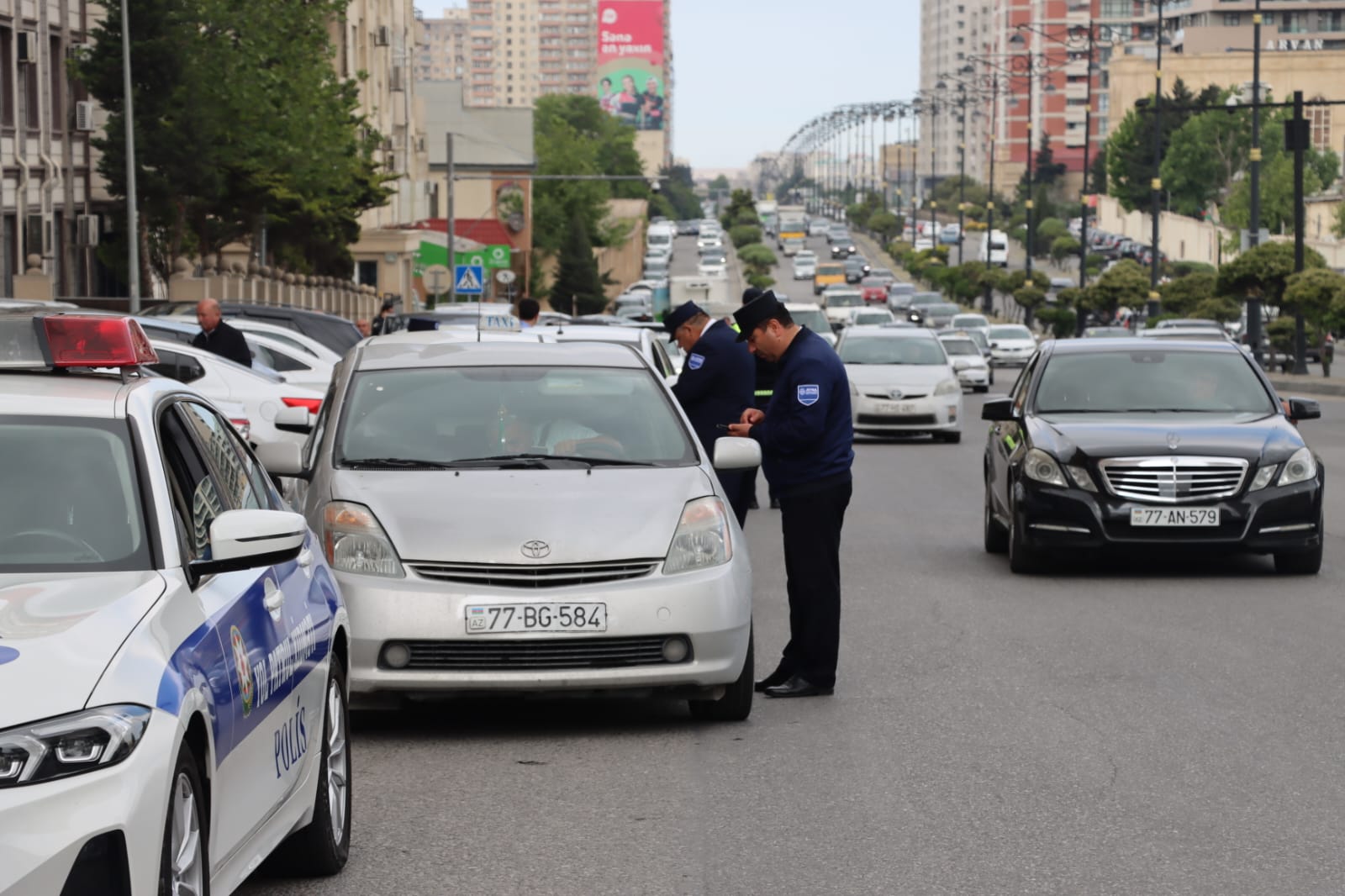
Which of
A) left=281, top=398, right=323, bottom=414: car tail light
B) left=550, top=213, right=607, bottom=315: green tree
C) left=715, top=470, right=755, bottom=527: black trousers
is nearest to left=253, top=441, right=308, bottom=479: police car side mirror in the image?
left=715, top=470, right=755, bottom=527: black trousers

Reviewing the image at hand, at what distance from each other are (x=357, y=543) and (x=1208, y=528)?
674cm

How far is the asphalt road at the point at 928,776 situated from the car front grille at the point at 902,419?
18.4m

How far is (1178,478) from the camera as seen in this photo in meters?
13.9

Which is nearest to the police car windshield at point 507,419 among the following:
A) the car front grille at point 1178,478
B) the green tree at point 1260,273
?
the car front grille at point 1178,478

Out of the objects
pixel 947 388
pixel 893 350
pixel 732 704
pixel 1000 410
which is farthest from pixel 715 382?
pixel 893 350

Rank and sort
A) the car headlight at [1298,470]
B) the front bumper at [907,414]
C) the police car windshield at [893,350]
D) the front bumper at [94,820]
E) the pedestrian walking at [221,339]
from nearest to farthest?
the front bumper at [94,820]
the car headlight at [1298,470]
the pedestrian walking at [221,339]
the front bumper at [907,414]
the police car windshield at [893,350]

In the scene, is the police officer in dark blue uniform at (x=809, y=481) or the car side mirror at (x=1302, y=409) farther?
the car side mirror at (x=1302, y=409)

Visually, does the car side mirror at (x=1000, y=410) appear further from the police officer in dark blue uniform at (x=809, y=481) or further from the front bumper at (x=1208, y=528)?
the police officer in dark blue uniform at (x=809, y=481)

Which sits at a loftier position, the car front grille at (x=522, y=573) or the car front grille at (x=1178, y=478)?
the car front grille at (x=522, y=573)

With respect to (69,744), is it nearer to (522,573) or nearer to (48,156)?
(522,573)

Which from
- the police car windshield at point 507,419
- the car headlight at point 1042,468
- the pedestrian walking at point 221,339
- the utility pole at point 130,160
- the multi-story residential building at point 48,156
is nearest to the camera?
the police car windshield at point 507,419

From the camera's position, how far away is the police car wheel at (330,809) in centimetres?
631

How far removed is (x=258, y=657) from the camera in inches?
216

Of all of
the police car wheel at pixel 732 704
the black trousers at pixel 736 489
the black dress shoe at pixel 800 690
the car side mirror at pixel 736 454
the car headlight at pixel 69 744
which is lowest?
the black dress shoe at pixel 800 690
